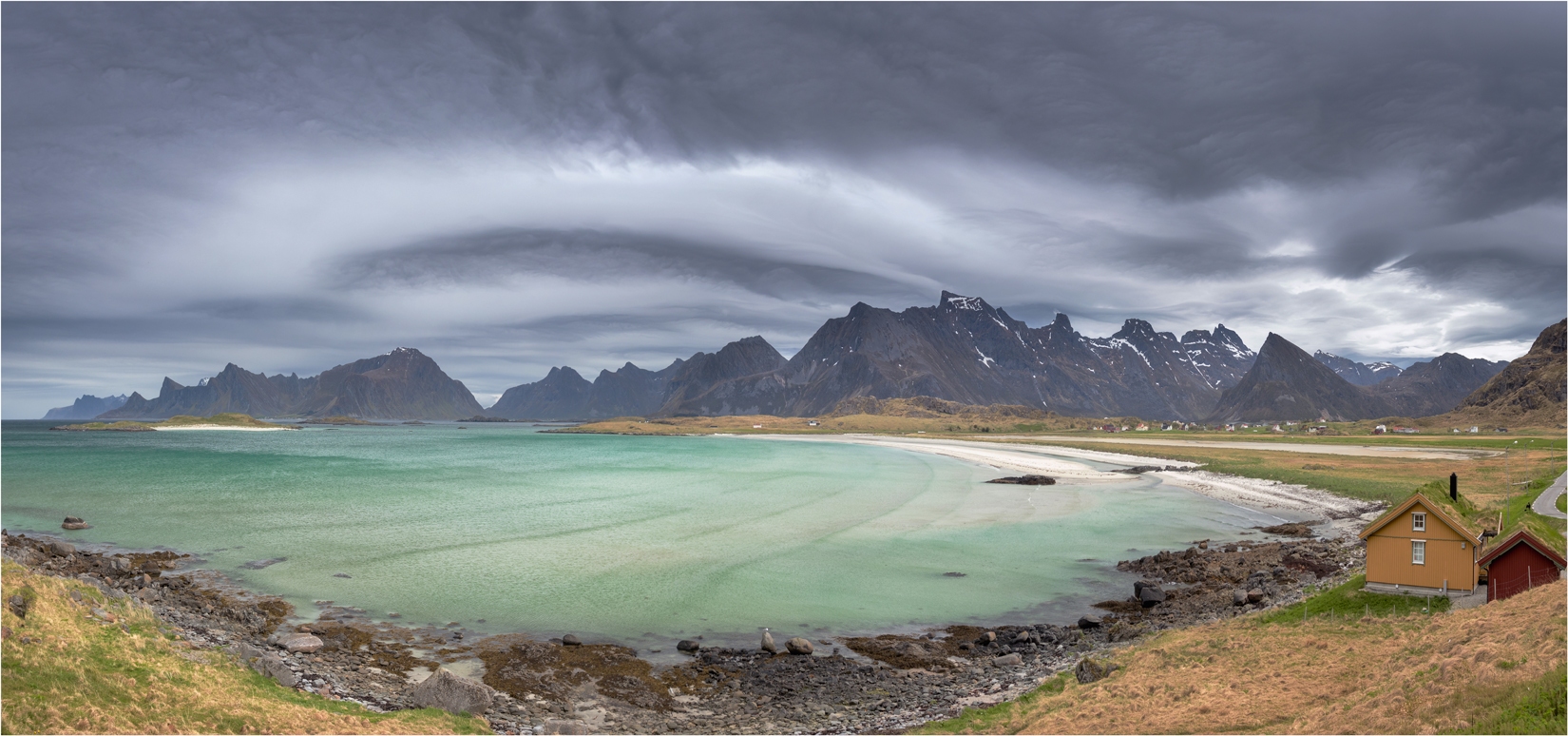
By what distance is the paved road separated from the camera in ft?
123

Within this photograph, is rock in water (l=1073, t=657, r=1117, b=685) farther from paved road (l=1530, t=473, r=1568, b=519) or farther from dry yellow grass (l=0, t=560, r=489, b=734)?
paved road (l=1530, t=473, r=1568, b=519)

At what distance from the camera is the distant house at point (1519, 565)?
2242cm

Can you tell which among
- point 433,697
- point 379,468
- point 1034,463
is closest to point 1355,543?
point 433,697

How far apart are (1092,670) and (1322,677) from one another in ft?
18.3

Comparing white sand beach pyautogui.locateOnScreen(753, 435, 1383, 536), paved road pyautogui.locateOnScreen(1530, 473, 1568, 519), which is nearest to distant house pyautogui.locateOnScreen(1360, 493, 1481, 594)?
paved road pyautogui.locateOnScreen(1530, 473, 1568, 519)

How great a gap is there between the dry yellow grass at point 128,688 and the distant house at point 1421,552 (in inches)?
1238

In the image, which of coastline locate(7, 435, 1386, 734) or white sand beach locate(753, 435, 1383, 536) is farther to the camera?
white sand beach locate(753, 435, 1383, 536)

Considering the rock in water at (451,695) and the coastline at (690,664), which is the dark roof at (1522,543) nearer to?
the coastline at (690,664)

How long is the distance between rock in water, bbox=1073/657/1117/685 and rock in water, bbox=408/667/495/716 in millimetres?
17737

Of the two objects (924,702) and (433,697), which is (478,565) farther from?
(924,702)

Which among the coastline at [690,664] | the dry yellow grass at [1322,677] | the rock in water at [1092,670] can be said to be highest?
the dry yellow grass at [1322,677]

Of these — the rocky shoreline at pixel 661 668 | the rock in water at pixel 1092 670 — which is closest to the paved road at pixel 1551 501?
the rocky shoreline at pixel 661 668

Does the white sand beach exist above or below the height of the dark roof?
below

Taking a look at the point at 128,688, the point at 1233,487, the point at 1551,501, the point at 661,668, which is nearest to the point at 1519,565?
the point at 661,668
